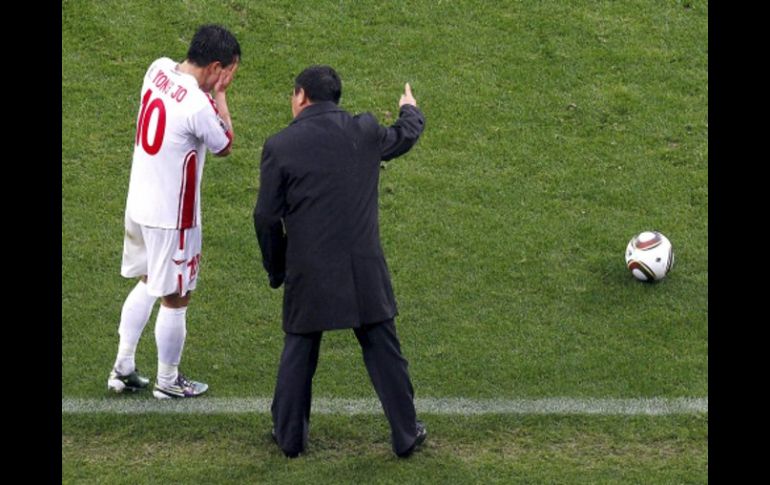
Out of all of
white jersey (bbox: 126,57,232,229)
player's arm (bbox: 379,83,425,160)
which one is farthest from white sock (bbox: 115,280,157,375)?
player's arm (bbox: 379,83,425,160)

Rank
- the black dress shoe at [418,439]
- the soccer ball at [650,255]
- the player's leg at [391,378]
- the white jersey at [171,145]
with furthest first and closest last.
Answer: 1. the soccer ball at [650,255]
2. the white jersey at [171,145]
3. the black dress shoe at [418,439]
4. the player's leg at [391,378]

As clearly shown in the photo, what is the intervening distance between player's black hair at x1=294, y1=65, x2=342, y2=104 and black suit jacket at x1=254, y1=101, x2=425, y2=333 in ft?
0.16

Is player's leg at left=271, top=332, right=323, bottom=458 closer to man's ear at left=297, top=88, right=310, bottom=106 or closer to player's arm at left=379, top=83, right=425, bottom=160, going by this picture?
player's arm at left=379, top=83, right=425, bottom=160

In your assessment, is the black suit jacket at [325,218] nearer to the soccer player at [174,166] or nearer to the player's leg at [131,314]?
the soccer player at [174,166]

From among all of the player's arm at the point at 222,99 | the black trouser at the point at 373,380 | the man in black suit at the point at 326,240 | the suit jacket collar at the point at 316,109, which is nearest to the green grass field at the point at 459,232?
the black trouser at the point at 373,380

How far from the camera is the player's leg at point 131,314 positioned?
7.97 m

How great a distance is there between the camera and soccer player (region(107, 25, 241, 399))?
7570 mm

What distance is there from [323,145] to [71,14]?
17.1 feet

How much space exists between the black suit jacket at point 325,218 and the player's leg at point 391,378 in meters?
0.12

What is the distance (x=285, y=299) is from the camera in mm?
7336

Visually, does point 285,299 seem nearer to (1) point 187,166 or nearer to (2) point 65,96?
(1) point 187,166

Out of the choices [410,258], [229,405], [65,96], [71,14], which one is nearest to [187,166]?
[229,405]

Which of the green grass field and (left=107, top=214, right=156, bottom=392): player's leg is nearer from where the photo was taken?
the green grass field

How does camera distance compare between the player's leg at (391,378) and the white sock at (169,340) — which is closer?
the player's leg at (391,378)
